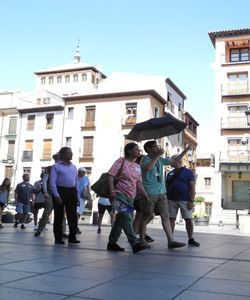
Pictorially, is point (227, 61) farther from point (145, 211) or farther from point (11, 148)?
point (145, 211)

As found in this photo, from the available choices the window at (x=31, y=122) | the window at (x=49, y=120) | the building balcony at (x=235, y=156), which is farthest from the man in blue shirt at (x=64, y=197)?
the window at (x=31, y=122)

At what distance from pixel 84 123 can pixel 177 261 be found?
36.7 meters

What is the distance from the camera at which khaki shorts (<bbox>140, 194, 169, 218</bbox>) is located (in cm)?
649

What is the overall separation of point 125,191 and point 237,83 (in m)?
35.1

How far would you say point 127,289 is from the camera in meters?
3.29

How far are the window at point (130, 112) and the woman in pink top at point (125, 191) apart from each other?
33.3 meters

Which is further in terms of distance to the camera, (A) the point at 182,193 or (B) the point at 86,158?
(B) the point at 86,158

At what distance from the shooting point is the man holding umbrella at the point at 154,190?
21.5 feet

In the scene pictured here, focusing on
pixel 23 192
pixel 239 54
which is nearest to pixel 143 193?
pixel 23 192

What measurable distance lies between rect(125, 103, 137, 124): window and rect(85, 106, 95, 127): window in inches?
138

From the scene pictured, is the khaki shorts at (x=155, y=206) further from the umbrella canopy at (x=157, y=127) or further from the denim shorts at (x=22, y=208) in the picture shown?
the denim shorts at (x=22, y=208)

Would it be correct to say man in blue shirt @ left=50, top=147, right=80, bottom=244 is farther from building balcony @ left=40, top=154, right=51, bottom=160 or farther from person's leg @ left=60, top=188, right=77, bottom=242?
building balcony @ left=40, top=154, right=51, bottom=160

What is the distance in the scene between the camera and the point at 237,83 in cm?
3891

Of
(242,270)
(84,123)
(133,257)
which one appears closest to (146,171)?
(133,257)
